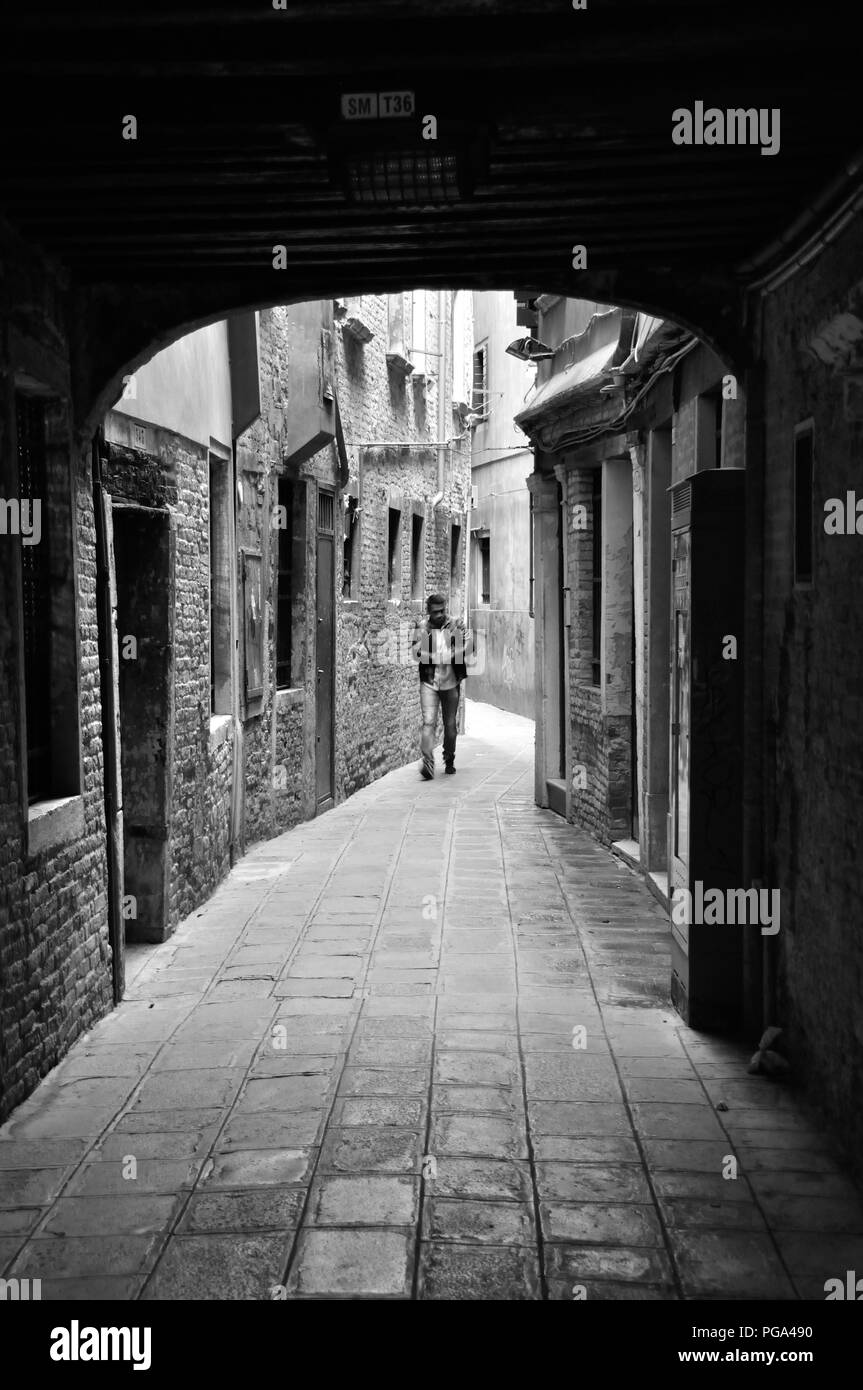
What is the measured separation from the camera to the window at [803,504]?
5.32m

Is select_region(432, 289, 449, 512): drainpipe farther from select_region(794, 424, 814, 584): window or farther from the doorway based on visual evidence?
select_region(794, 424, 814, 584): window

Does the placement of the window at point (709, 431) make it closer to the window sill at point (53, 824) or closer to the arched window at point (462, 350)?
the window sill at point (53, 824)

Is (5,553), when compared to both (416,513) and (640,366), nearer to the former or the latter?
(640,366)

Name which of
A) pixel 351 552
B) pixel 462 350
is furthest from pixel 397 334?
pixel 462 350

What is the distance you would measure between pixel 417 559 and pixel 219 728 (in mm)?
9619

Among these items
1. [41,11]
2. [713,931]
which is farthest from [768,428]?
[41,11]

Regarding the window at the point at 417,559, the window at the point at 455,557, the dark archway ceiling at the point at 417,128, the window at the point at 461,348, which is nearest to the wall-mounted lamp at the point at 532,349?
the window at the point at 417,559

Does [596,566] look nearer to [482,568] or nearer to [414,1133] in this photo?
[414,1133]

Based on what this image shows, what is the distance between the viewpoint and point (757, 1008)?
605cm

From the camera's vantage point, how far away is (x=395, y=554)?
1730 cm

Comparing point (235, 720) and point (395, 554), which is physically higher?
point (395, 554)

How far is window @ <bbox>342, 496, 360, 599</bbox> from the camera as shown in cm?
1445

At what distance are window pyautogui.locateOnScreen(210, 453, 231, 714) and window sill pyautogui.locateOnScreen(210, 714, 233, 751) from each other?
0.07 m

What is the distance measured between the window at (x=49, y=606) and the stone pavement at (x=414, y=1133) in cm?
127
